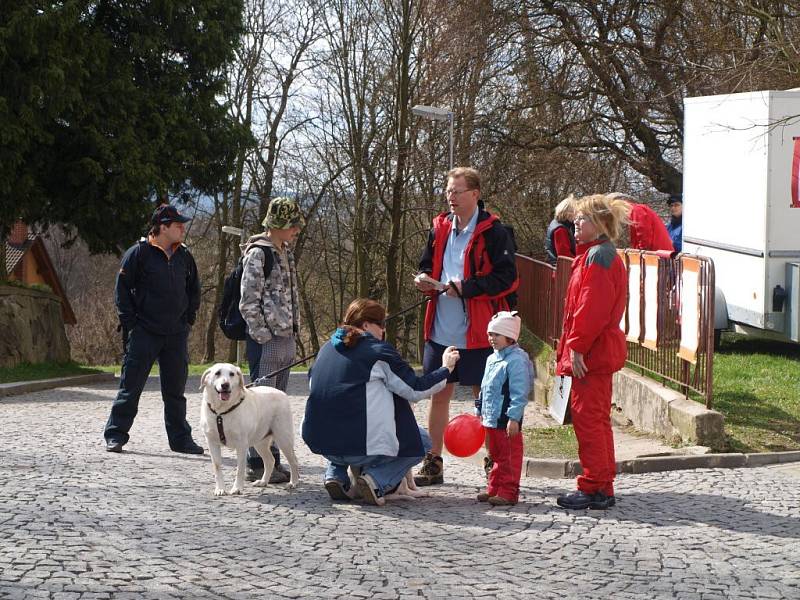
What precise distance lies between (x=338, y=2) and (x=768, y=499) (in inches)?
1150

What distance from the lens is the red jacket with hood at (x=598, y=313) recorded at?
24.2 feet

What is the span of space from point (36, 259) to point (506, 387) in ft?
158

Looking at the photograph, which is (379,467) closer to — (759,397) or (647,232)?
(759,397)

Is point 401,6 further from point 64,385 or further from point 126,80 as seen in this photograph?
point 64,385

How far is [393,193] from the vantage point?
104 ft

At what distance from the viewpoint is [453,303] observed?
8.36 metres

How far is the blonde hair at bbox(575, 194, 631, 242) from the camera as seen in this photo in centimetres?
754

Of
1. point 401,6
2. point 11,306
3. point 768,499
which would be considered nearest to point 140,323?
point 768,499

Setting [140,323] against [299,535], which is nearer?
[299,535]

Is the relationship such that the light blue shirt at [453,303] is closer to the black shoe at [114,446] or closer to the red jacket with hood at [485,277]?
the red jacket with hood at [485,277]

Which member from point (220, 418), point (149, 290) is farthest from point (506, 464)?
point (149, 290)

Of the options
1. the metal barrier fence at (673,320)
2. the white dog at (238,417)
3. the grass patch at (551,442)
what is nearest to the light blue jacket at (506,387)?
the white dog at (238,417)

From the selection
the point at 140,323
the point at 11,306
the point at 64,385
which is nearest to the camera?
the point at 140,323

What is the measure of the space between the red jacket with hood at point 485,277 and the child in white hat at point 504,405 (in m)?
0.45
